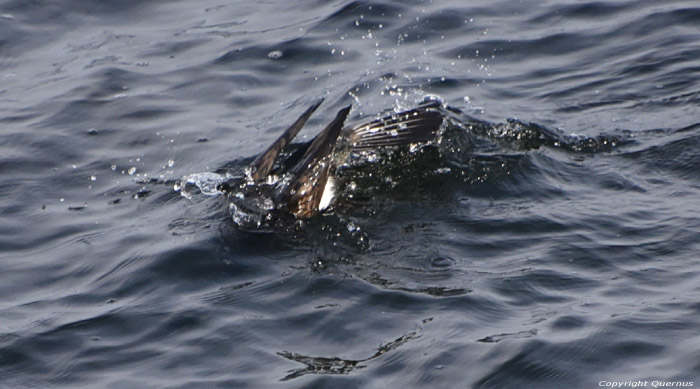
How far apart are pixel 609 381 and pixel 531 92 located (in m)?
4.47

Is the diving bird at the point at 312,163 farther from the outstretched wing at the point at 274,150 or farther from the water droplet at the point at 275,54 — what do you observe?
the water droplet at the point at 275,54

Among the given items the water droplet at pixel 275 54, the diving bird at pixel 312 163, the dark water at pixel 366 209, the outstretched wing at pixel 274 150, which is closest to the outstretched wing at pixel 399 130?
the diving bird at pixel 312 163

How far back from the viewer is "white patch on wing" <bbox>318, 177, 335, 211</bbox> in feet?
22.5

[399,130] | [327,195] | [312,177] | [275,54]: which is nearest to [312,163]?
[312,177]

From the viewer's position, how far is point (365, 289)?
18.8ft

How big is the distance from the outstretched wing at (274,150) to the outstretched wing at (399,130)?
45cm

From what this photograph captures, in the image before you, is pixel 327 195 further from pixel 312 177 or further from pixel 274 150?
pixel 274 150

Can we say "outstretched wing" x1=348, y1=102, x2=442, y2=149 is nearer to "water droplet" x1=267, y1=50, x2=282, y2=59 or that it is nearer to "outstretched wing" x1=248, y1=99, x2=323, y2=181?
"outstretched wing" x1=248, y1=99, x2=323, y2=181

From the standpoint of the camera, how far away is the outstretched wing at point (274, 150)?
693 centimetres

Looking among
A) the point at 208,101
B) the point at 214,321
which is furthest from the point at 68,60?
the point at 214,321

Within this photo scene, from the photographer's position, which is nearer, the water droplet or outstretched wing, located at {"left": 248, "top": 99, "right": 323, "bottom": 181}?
outstretched wing, located at {"left": 248, "top": 99, "right": 323, "bottom": 181}

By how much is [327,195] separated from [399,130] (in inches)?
28.2

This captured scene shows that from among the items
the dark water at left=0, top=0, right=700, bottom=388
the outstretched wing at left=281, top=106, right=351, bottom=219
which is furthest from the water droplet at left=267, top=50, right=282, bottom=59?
the outstretched wing at left=281, top=106, right=351, bottom=219

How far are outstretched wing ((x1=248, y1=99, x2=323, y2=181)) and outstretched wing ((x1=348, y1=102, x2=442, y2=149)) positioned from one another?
448 mm
